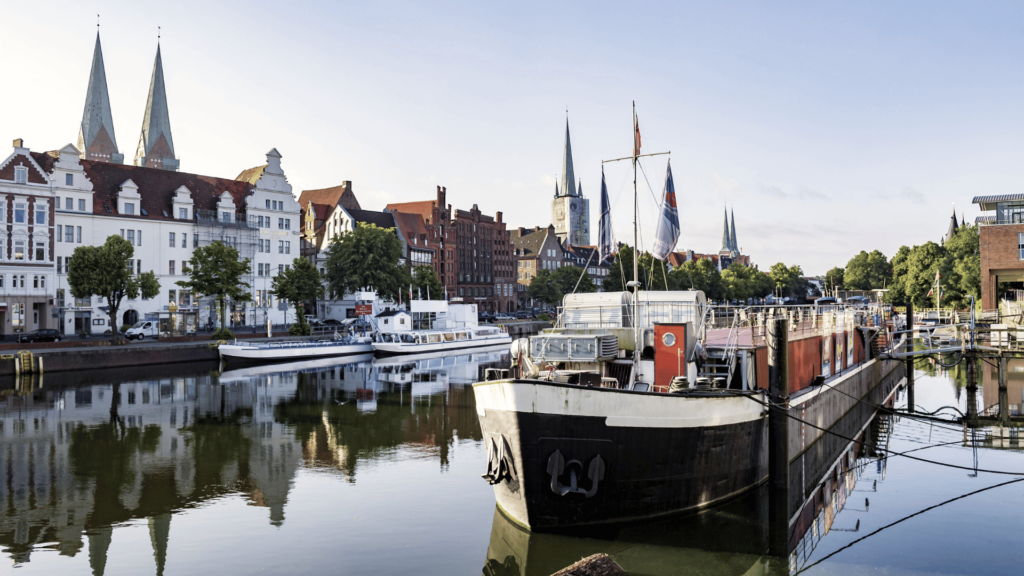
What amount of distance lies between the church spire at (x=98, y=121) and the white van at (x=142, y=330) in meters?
50.8

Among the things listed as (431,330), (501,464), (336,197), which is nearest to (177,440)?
(501,464)

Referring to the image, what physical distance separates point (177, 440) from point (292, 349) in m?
29.3

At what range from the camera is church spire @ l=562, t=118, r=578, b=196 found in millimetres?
187750

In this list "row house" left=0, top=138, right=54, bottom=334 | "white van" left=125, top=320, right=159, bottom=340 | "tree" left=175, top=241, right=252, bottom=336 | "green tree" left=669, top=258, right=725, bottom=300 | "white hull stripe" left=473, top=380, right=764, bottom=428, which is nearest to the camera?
"white hull stripe" left=473, top=380, right=764, bottom=428

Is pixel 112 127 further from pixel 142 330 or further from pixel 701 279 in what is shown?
pixel 701 279

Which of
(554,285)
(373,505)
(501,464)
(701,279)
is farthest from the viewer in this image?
(701,279)

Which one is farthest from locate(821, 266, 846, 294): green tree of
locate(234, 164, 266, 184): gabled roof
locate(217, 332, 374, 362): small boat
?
locate(217, 332, 374, 362): small boat

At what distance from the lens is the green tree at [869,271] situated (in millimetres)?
136625

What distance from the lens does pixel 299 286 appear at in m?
67.6

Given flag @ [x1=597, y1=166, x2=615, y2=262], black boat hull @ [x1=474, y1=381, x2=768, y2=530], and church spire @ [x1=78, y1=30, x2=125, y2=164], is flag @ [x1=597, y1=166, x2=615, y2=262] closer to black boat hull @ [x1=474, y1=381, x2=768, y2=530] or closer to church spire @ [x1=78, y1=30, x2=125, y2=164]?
black boat hull @ [x1=474, y1=381, x2=768, y2=530]

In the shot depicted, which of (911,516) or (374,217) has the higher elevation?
(374,217)

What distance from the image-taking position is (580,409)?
1282 cm

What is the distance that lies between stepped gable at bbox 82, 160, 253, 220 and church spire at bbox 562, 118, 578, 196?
11841 centimetres

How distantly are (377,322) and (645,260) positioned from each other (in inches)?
1976
